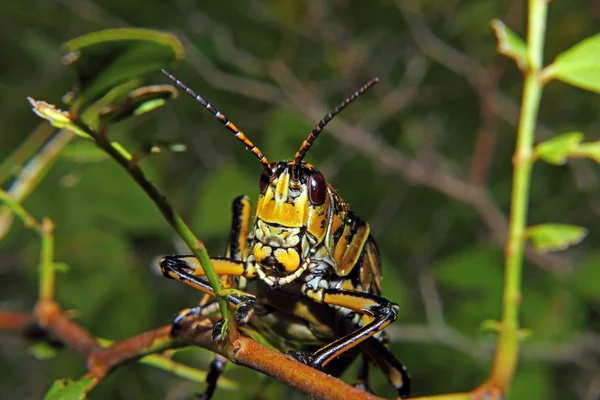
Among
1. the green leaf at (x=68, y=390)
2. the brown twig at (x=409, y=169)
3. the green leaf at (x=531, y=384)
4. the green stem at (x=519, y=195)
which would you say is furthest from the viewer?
the brown twig at (x=409, y=169)

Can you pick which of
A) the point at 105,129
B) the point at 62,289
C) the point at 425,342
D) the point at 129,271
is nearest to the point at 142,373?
the point at 129,271

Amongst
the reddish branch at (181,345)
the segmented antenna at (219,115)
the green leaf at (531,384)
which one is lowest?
the reddish branch at (181,345)

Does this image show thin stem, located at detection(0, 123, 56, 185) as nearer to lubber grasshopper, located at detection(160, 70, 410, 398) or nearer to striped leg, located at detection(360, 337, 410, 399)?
lubber grasshopper, located at detection(160, 70, 410, 398)

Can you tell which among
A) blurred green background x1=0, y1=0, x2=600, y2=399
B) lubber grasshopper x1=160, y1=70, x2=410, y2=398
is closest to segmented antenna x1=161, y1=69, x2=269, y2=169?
lubber grasshopper x1=160, y1=70, x2=410, y2=398

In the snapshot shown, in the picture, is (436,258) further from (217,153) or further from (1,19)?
(1,19)

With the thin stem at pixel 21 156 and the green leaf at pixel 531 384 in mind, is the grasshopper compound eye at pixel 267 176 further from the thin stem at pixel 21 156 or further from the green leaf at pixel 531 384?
the green leaf at pixel 531 384

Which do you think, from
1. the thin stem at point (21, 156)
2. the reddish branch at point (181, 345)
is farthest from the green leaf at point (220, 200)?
the reddish branch at point (181, 345)
